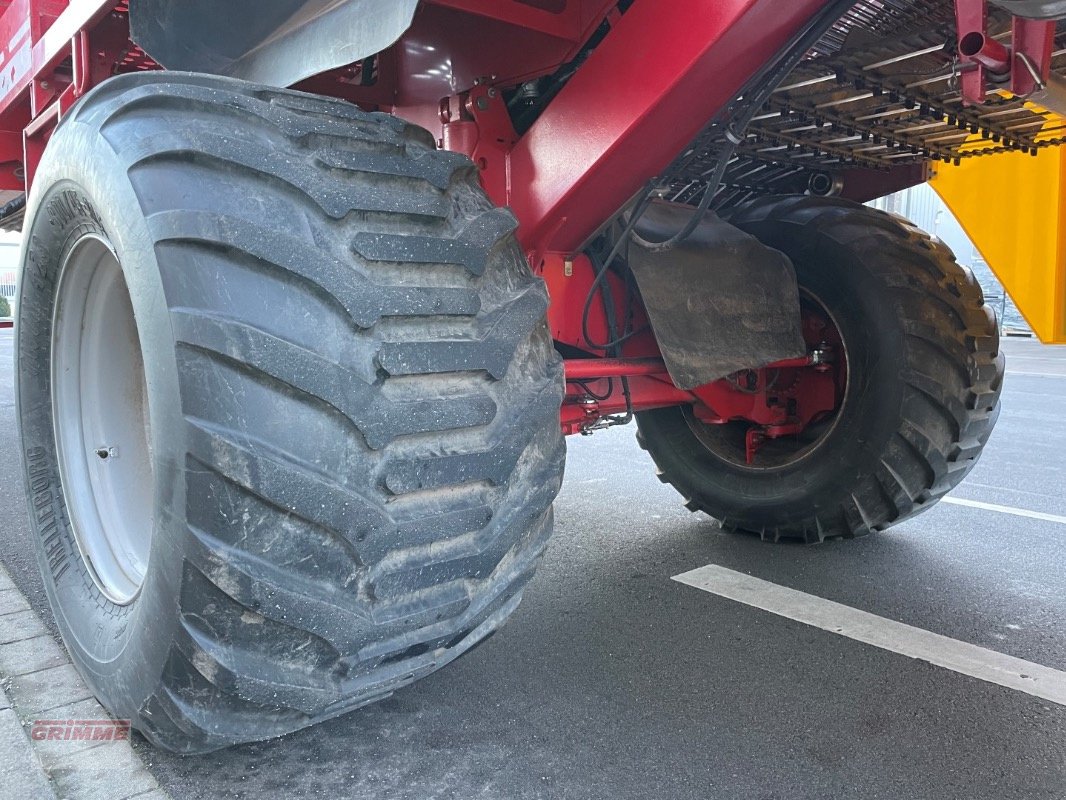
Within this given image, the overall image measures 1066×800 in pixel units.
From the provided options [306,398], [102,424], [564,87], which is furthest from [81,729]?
[564,87]

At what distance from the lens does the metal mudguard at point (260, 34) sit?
1803 mm

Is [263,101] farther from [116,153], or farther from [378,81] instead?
[378,81]

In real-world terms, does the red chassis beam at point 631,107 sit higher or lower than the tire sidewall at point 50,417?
higher

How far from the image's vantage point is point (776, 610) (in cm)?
309

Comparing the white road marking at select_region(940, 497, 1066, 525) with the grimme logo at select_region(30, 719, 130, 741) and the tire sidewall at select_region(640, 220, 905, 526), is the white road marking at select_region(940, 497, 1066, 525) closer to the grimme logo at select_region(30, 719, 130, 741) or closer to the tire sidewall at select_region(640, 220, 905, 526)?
the tire sidewall at select_region(640, 220, 905, 526)

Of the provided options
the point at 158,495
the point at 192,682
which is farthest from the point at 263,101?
the point at 192,682

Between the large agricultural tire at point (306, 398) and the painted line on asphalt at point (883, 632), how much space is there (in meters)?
1.47

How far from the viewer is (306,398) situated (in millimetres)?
1523

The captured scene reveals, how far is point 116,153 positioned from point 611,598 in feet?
7.31

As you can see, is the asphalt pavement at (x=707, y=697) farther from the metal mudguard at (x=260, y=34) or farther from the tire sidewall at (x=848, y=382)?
the metal mudguard at (x=260, y=34)

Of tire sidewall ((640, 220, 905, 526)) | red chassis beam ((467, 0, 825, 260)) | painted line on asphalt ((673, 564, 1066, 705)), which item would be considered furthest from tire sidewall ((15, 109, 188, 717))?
tire sidewall ((640, 220, 905, 526))

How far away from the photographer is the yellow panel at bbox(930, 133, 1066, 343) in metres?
2.80

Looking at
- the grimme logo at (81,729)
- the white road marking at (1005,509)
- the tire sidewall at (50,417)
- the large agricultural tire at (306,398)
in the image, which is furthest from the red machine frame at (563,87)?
the white road marking at (1005,509)

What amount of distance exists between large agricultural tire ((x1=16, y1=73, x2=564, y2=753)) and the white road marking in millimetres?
3392
